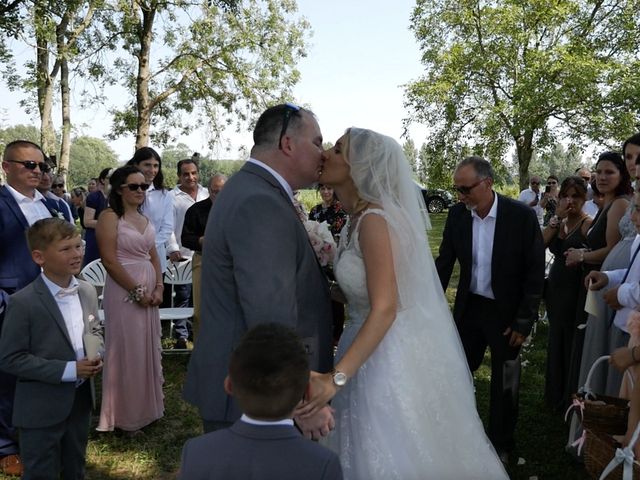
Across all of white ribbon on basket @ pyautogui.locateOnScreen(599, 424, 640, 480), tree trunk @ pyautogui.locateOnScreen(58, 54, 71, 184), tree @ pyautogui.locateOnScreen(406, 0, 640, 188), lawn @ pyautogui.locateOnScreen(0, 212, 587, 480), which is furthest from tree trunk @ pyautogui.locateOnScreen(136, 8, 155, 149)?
white ribbon on basket @ pyautogui.locateOnScreen(599, 424, 640, 480)

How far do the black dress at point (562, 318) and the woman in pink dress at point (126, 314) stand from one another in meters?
3.76

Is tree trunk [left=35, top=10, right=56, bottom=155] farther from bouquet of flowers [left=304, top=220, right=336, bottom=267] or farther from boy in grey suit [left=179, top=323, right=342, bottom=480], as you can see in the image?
boy in grey suit [left=179, top=323, right=342, bottom=480]

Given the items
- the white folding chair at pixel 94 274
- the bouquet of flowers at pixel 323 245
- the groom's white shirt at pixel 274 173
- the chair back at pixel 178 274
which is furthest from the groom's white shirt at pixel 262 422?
the chair back at pixel 178 274

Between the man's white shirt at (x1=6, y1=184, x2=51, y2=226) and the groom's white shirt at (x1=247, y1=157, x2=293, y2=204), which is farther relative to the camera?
the man's white shirt at (x1=6, y1=184, x2=51, y2=226)

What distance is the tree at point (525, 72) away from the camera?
19.9 meters

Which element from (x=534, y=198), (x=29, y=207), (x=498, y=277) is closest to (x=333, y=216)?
(x=498, y=277)

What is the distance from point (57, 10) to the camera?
13.0m

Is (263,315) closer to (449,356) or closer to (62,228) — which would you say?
(449,356)

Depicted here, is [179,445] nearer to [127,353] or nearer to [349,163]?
[127,353]

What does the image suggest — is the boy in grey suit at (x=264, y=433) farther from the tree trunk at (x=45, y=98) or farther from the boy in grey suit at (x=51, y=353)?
the tree trunk at (x=45, y=98)

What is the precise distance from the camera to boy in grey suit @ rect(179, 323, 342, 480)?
160 cm

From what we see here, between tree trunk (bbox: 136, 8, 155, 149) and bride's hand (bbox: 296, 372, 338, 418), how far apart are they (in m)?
17.6

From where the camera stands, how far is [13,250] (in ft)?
13.5

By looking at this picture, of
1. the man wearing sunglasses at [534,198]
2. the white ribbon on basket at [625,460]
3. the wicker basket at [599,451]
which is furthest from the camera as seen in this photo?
the man wearing sunglasses at [534,198]
